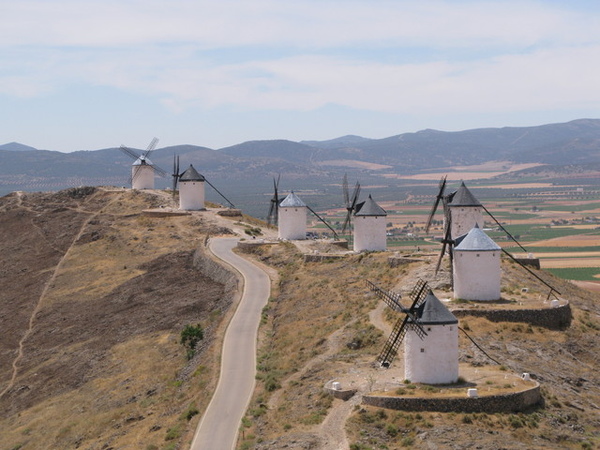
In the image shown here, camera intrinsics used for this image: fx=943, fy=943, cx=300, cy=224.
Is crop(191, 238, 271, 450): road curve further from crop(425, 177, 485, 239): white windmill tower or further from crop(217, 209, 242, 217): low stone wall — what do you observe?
crop(217, 209, 242, 217): low stone wall

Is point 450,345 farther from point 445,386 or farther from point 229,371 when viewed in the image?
point 229,371

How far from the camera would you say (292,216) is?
74.7 metres

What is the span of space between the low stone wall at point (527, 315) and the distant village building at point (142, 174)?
200ft

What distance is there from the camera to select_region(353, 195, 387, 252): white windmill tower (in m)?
65.4

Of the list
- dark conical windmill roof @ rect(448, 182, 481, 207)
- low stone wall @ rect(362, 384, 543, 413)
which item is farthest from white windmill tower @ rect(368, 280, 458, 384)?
dark conical windmill roof @ rect(448, 182, 481, 207)

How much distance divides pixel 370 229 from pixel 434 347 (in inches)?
1144

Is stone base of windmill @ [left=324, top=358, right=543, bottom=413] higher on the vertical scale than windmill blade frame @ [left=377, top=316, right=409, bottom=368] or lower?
lower

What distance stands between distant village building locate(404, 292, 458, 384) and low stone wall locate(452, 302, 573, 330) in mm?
8211

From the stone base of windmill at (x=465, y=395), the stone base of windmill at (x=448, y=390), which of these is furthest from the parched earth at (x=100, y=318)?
the stone base of windmill at (x=465, y=395)

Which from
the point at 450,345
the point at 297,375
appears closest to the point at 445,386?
the point at 450,345

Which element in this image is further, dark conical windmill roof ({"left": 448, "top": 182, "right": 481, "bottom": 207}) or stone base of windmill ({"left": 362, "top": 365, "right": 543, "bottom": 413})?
dark conical windmill roof ({"left": 448, "top": 182, "right": 481, "bottom": 207})

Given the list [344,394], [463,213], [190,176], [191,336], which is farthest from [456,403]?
[190,176]

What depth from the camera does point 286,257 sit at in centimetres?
6906

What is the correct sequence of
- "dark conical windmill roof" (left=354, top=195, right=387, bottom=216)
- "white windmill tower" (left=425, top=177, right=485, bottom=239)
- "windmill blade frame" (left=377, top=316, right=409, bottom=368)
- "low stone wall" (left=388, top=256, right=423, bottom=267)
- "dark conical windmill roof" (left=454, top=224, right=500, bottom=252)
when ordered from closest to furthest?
1. "windmill blade frame" (left=377, top=316, right=409, bottom=368)
2. "dark conical windmill roof" (left=454, top=224, right=500, bottom=252)
3. "low stone wall" (left=388, top=256, right=423, bottom=267)
4. "white windmill tower" (left=425, top=177, right=485, bottom=239)
5. "dark conical windmill roof" (left=354, top=195, right=387, bottom=216)
